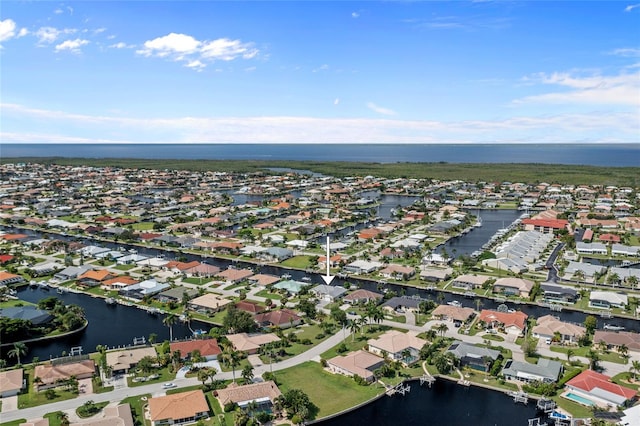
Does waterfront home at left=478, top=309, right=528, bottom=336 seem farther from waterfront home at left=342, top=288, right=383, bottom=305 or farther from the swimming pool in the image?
waterfront home at left=342, top=288, right=383, bottom=305

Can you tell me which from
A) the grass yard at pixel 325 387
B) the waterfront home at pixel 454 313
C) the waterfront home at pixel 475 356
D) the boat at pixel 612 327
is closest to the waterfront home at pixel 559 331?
the boat at pixel 612 327

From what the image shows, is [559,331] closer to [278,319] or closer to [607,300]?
[607,300]

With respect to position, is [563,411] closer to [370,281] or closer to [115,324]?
[370,281]

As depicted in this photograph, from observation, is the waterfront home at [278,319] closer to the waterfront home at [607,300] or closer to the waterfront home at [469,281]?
the waterfront home at [469,281]

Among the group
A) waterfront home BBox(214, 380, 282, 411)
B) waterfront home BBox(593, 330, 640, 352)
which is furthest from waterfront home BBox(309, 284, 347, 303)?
waterfront home BBox(593, 330, 640, 352)

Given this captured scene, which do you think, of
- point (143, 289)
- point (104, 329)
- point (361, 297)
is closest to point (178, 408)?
point (104, 329)

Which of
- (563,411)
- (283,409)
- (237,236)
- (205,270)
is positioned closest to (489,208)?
(237,236)
